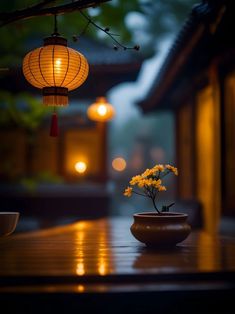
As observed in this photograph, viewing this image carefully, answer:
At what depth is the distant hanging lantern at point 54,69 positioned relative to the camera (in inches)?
201

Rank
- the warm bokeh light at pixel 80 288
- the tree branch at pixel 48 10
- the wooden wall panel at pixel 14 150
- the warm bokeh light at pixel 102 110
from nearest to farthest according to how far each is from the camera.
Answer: the warm bokeh light at pixel 80 288
the tree branch at pixel 48 10
the warm bokeh light at pixel 102 110
the wooden wall panel at pixel 14 150

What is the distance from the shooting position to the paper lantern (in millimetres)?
5094

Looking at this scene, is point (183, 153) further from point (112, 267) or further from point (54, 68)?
point (112, 267)

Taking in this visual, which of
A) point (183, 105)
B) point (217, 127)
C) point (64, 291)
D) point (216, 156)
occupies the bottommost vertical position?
point (64, 291)

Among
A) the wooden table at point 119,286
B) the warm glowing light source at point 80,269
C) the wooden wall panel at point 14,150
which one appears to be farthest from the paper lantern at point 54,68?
the wooden wall panel at point 14,150

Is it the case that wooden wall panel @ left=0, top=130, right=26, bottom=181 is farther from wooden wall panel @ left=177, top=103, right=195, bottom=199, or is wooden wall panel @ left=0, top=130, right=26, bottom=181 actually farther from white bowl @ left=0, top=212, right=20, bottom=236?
white bowl @ left=0, top=212, right=20, bottom=236

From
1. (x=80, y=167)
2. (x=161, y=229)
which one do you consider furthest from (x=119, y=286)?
(x=80, y=167)

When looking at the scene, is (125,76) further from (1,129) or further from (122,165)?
(122,165)

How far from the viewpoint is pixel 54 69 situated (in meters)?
5.19

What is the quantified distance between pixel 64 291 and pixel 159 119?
3366cm

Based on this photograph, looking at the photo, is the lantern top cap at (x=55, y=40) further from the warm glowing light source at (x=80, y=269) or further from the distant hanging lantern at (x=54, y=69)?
the warm glowing light source at (x=80, y=269)

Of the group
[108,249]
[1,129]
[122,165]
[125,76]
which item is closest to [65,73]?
[108,249]

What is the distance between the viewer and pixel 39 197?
12227mm

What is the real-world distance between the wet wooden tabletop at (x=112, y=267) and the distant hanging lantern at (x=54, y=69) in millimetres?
1693
